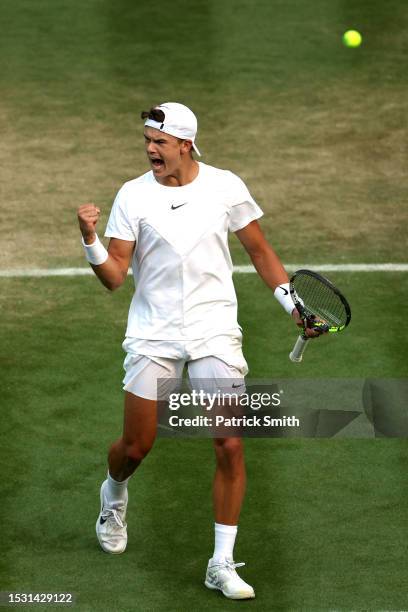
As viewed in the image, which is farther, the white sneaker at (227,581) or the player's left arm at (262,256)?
the player's left arm at (262,256)

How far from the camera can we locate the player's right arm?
823 cm

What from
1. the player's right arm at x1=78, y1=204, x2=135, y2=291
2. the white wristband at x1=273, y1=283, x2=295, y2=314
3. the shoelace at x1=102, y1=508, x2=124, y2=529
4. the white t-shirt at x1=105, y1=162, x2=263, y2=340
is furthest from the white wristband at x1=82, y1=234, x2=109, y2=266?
the shoelace at x1=102, y1=508, x2=124, y2=529

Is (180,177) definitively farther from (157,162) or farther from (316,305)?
(316,305)

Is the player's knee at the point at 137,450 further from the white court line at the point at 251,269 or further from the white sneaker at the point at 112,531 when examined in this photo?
the white court line at the point at 251,269

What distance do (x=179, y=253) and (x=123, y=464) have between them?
1295 millimetres

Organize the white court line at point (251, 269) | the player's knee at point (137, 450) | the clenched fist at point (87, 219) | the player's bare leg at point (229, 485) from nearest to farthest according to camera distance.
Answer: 1. the clenched fist at point (87, 219)
2. the player's bare leg at point (229, 485)
3. the player's knee at point (137, 450)
4. the white court line at point (251, 269)

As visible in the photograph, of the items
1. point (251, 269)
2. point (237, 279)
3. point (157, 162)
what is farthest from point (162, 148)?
point (251, 269)

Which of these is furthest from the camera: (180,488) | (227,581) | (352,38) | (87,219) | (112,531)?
(352,38)

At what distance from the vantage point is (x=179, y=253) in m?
8.57

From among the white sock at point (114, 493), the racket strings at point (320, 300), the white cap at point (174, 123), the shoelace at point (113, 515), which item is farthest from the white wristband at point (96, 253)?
the shoelace at point (113, 515)

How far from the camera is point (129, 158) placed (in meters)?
15.2

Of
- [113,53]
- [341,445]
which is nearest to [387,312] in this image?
[341,445]

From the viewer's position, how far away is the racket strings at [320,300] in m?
8.57

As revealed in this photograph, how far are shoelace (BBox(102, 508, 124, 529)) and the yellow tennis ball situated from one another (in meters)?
9.82
